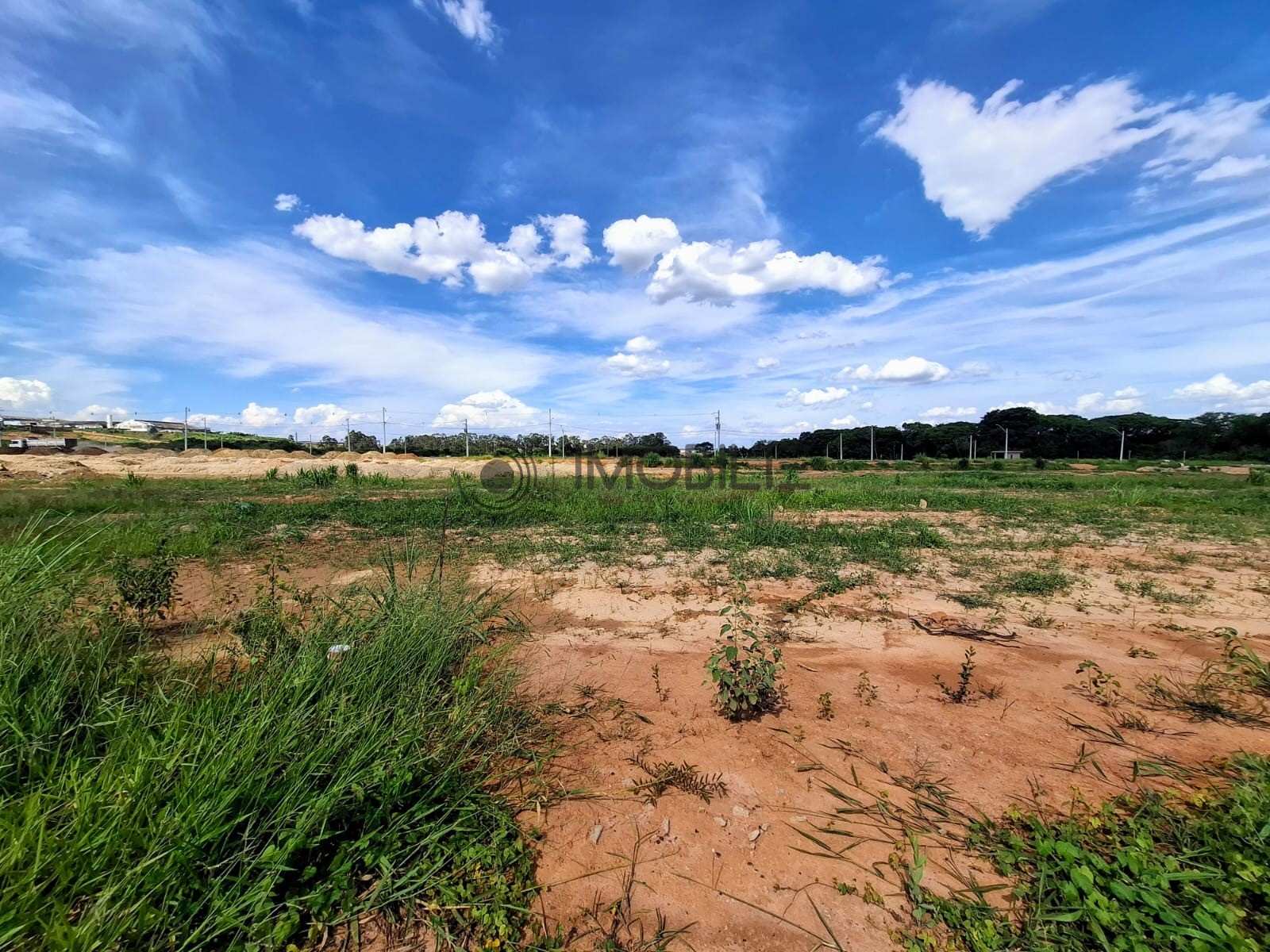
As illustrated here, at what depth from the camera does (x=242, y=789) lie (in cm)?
173

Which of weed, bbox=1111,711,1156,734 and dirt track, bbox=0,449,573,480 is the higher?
dirt track, bbox=0,449,573,480

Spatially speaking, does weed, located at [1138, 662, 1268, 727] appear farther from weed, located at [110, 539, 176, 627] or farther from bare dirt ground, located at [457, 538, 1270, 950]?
weed, located at [110, 539, 176, 627]

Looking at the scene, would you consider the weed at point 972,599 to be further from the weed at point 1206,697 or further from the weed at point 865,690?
the weed at point 865,690

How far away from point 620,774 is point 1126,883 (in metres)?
1.85

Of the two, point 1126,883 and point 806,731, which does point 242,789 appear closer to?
point 806,731

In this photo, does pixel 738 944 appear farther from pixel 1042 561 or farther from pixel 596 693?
pixel 1042 561

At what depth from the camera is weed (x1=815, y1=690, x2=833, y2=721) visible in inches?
118

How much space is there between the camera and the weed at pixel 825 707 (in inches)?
118

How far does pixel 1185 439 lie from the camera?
46.8m

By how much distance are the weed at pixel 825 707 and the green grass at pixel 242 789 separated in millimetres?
1637
